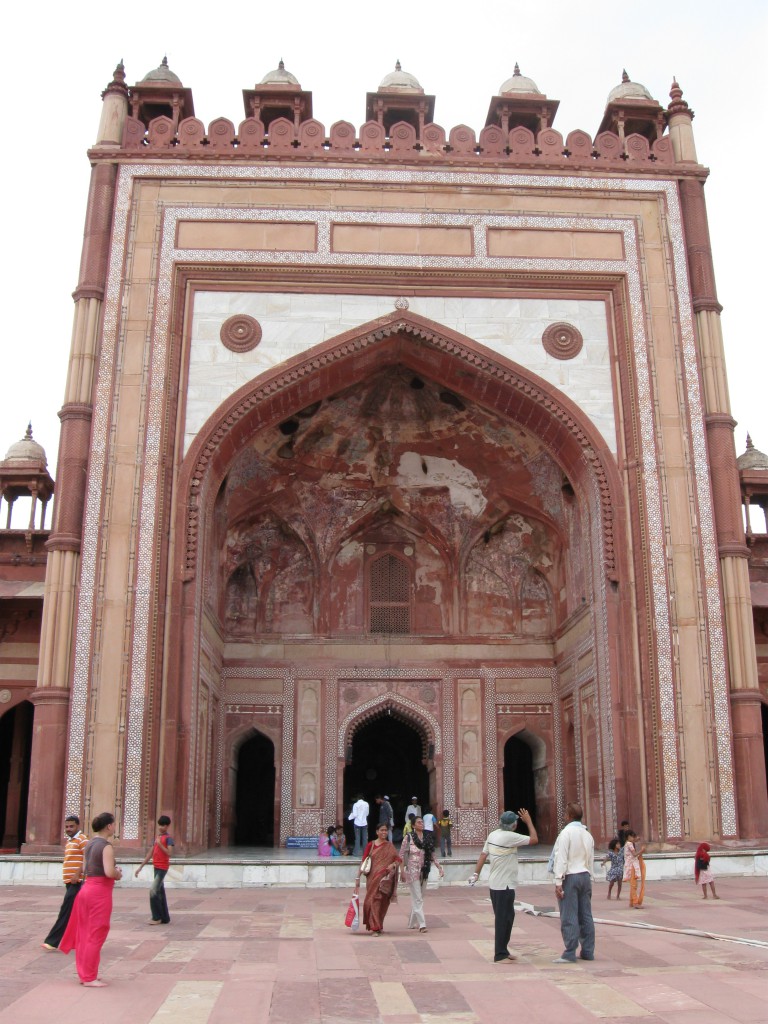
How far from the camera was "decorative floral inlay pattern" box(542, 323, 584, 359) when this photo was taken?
48.8 feet

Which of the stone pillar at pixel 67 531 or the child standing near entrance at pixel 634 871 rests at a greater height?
the stone pillar at pixel 67 531

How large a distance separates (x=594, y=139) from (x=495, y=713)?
9.18 metres

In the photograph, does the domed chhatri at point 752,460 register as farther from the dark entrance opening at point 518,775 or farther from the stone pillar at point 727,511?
the dark entrance opening at point 518,775

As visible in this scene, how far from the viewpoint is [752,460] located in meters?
17.7

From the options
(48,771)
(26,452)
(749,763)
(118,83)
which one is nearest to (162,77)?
(118,83)

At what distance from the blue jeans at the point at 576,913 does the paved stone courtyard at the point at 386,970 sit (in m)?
0.15

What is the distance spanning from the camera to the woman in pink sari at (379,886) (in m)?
7.59

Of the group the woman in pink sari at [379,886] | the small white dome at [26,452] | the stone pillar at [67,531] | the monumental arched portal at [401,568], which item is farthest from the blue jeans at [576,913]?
the small white dome at [26,452]

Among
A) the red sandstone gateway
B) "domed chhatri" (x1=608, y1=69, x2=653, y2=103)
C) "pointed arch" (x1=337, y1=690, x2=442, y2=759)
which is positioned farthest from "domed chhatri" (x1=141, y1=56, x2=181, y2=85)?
"pointed arch" (x1=337, y1=690, x2=442, y2=759)

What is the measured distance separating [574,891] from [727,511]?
873 centimetres

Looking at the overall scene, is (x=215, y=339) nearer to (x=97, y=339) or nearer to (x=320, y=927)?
(x=97, y=339)

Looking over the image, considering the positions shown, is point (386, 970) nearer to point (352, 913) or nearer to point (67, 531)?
point (352, 913)

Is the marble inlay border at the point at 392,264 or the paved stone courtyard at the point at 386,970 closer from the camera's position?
the paved stone courtyard at the point at 386,970

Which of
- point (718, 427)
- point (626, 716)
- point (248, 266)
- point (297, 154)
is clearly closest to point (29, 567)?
point (248, 266)
